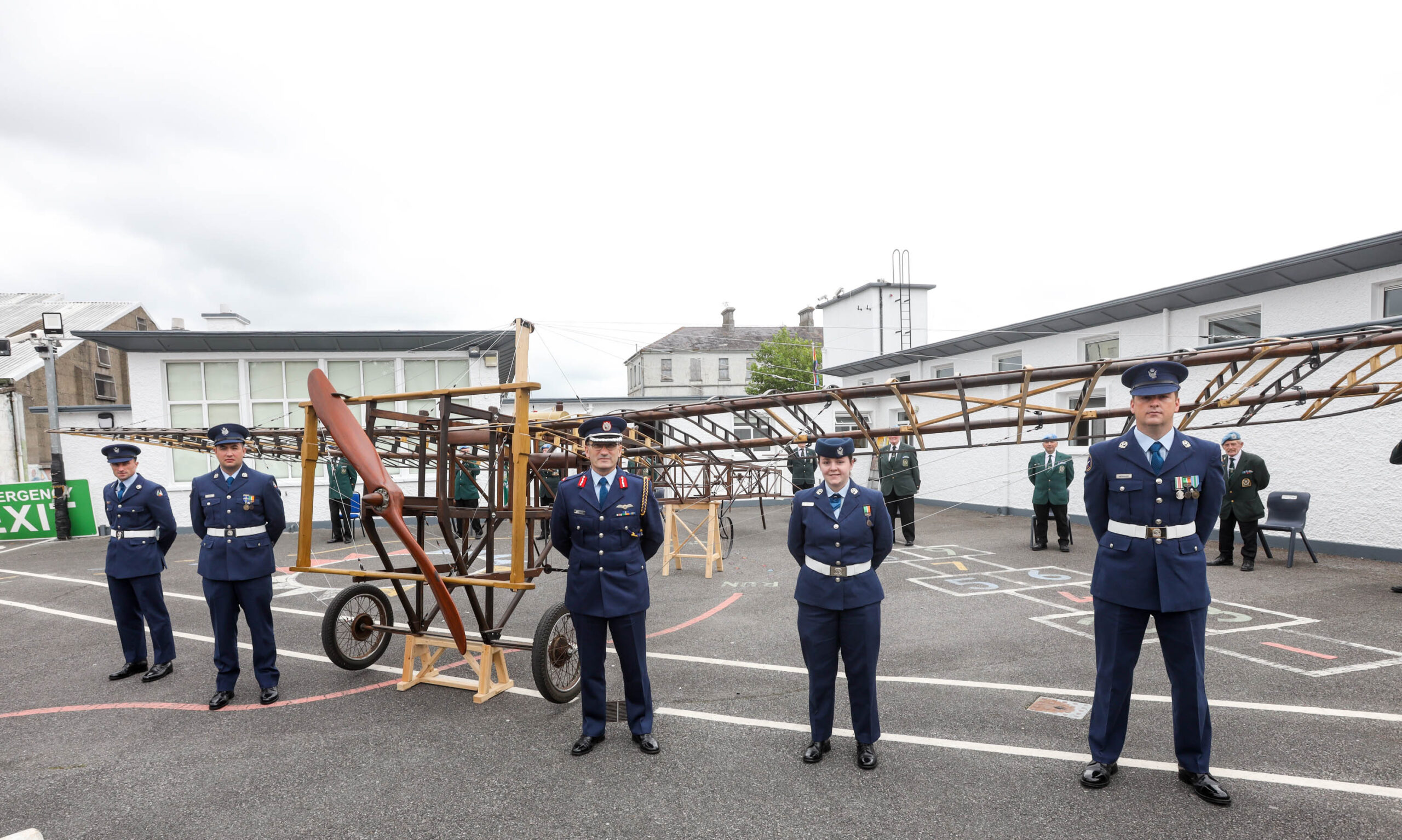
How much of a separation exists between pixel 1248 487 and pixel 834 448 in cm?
959

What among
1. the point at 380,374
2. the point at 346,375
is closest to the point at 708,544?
the point at 380,374

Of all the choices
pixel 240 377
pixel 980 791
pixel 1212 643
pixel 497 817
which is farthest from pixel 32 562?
pixel 1212 643

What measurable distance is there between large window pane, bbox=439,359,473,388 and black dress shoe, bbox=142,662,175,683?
1346 cm

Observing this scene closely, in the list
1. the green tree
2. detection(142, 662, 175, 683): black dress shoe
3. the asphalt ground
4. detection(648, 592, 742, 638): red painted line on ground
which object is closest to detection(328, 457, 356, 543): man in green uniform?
the asphalt ground

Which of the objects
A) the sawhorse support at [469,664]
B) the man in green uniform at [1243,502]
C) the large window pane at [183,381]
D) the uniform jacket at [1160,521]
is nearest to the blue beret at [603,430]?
the sawhorse support at [469,664]

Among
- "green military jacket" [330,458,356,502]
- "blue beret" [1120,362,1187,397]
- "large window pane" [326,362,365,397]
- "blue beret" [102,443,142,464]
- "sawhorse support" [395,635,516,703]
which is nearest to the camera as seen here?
"blue beret" [1120,362,1187,397]

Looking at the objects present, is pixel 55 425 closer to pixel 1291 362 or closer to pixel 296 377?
pixel 296 377

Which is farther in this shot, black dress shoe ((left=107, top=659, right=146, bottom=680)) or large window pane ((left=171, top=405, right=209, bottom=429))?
large window pane ((left=171, top=405, right=209, bottom=429))

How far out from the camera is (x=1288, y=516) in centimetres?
1081

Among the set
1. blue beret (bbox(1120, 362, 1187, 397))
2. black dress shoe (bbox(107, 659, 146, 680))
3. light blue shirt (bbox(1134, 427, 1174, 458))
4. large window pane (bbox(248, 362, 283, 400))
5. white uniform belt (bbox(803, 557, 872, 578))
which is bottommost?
black dress shoe (bbox(107, 659, 146, 680))

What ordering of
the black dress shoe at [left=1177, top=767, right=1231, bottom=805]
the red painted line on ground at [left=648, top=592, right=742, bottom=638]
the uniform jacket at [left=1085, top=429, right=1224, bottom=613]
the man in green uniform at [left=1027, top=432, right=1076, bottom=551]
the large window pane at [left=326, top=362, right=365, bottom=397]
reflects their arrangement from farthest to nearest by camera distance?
the large window pane at [left=326, top=362, right=365, bottom=397]
the man in green uniform at [left=1027, top=432, right=1076, bottom=551]
the red painted line on ground at [left=648, top=592, right=742, bottom=638]
the uniform jacket at [left=1085, top=429, right=1224, bottom=613]
the black dress shoe at [left=1177, top=767, right=1231, bottom=805]

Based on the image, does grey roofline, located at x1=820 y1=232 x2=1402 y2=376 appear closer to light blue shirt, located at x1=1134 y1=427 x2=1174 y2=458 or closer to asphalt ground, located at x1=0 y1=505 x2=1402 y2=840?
asphalt ground, located at x1=0 y1=505 x2=1402 y2=840

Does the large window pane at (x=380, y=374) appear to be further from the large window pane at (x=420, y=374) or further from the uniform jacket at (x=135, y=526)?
the uniform jacket at (x=135, y=526)

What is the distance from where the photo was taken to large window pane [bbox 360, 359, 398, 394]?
19.0 metres
